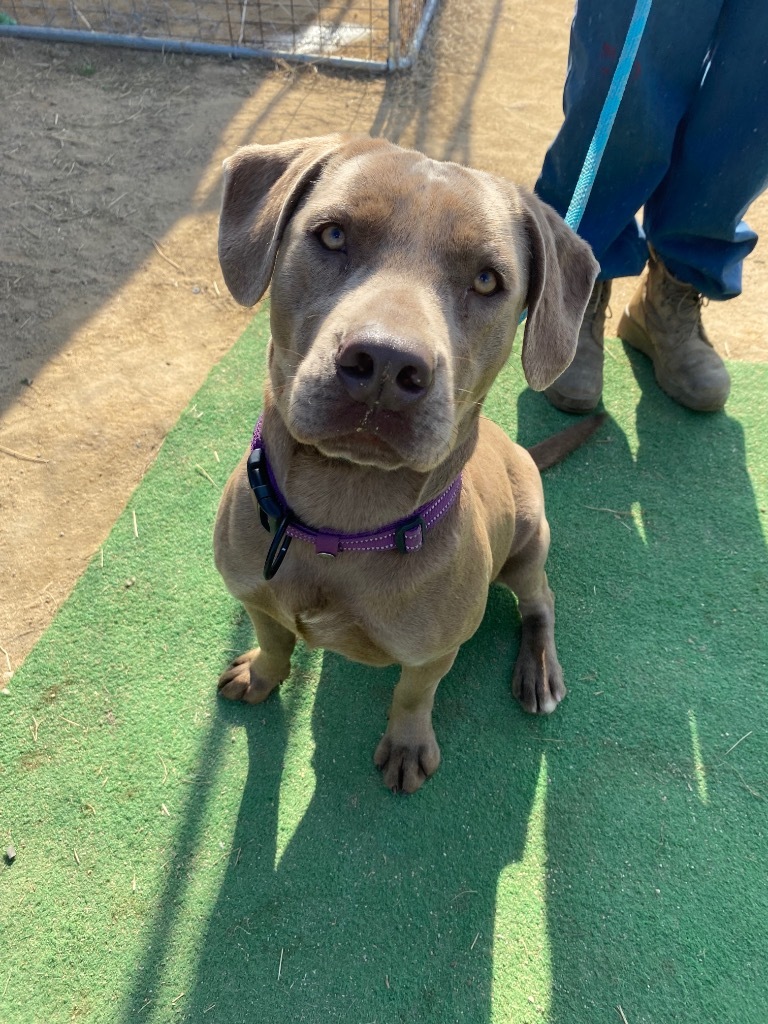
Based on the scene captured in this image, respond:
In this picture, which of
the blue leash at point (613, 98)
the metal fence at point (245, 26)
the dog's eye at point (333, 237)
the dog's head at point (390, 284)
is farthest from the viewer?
the metal fence at point (245, 26)

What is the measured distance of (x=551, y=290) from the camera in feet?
7.04

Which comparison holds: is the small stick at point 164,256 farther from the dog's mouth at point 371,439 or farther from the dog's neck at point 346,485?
the dog's mouth at point 371,439

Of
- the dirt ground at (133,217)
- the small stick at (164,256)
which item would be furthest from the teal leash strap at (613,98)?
the small stick at (164,256)

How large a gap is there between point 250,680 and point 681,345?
3.09 meters

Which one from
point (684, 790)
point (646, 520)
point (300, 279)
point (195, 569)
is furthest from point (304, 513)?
point (646, 520)

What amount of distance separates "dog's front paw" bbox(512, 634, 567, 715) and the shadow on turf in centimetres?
7

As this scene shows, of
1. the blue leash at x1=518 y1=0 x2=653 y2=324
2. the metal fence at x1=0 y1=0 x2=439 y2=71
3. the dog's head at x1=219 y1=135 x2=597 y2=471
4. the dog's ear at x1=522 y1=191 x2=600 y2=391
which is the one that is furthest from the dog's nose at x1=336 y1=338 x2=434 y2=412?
the metal fence at x1=0 y1=0 x2=439 y2=71

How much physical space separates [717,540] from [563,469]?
33.7 inches

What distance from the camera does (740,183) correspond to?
3285 millimetres

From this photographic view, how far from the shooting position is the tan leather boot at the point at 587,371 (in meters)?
4.05

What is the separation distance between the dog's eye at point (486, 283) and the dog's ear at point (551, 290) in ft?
0.71

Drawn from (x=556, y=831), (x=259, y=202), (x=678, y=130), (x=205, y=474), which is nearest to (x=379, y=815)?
(x=556, y=831)

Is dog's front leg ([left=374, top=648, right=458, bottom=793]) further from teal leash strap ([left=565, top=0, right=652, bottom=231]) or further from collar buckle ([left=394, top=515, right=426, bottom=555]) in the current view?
teal leash strap ([left=565, top=0, right=652, bottom=231])

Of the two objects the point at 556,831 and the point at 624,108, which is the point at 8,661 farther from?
the point at 624,108
